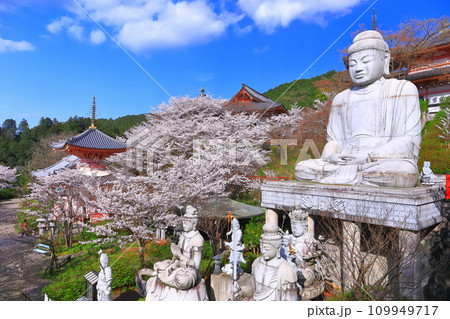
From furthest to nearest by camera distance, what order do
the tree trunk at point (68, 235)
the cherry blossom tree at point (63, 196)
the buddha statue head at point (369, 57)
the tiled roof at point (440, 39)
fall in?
the tiled roof at point (440, 39) → the cherry blossom tree at point (63, 196) → the tree trunk at point (68, 235) → the buddha statue head at point (369, 57)

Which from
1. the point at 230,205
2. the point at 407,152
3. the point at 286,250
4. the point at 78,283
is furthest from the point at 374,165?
the point at 78,283

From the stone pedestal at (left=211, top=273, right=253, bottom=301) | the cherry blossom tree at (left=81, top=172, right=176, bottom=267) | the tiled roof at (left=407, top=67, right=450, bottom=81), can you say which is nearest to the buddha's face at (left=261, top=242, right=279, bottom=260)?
the stone pedestal at (left=211, top=273, right=253, bottom=301)

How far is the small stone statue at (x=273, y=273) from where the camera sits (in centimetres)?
351

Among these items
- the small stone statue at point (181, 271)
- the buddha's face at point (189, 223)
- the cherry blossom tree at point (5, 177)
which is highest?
the cherry blossom tree at point (5, 177)

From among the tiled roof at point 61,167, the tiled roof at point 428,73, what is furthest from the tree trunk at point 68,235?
the tiled roof at point 428,73

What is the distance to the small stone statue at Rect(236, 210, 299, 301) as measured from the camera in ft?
11.5

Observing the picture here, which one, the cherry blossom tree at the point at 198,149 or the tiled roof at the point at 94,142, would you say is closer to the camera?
the cherry blossom tree at the point at 198,149

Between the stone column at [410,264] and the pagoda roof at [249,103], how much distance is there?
18141mm

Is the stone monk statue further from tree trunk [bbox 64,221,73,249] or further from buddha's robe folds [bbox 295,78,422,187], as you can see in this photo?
tree trunk [bbox 64,221,73,249]

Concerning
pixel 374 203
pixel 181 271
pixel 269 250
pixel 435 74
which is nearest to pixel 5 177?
pixel 181 271

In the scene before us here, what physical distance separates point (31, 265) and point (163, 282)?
9.60 m

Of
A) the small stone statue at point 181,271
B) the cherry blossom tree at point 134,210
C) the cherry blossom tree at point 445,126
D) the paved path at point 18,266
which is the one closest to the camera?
the small stone statue at point 181,271

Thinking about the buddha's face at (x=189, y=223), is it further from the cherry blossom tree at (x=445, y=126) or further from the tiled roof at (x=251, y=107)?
the tiled roof at (x=251, y=107)

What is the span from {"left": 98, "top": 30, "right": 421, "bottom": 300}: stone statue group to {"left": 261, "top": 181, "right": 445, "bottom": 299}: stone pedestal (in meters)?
0.64
